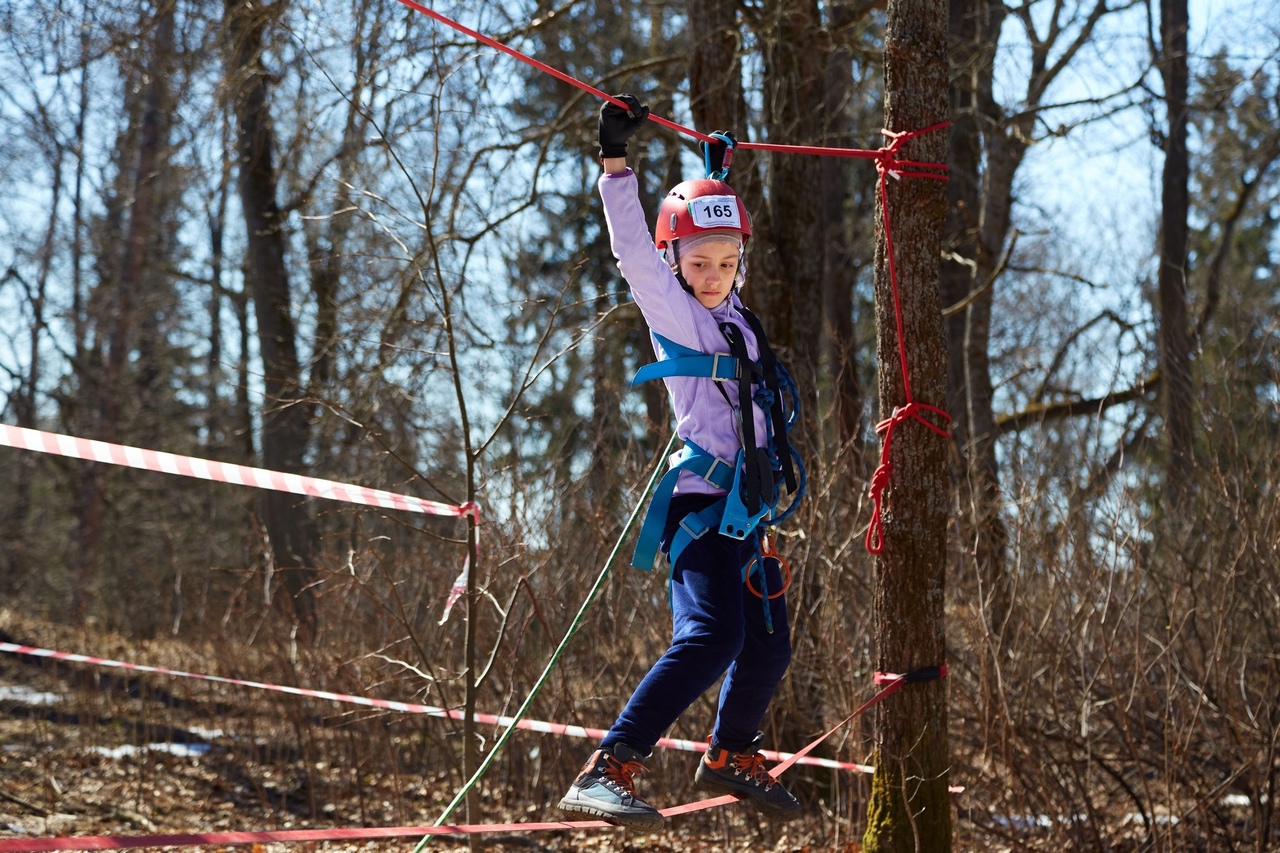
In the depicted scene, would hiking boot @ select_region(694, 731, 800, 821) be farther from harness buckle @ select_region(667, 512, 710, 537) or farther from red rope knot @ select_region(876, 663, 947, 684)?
harness buckle @ select_region(667, 512, 710, 537)

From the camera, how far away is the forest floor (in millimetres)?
6914

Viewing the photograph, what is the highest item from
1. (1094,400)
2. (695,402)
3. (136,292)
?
(136,292)

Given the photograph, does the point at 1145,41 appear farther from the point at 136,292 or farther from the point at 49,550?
the point at 49,550

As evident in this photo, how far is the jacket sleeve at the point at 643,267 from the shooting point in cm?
342

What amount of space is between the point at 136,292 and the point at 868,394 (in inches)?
521

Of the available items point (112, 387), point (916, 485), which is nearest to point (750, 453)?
point (916, 485)

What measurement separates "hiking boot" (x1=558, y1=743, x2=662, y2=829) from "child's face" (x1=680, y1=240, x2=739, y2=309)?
1.39 metres

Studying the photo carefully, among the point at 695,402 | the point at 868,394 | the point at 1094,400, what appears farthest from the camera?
the point at 1094,400

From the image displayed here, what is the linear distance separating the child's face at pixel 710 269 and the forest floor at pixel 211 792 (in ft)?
9.97

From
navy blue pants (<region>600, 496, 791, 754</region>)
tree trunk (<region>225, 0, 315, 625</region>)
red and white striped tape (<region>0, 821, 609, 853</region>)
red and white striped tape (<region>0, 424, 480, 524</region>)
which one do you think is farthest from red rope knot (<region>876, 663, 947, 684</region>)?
tree trunk (<region>225, 0, 315, 625</region>)

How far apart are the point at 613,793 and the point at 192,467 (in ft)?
6.67

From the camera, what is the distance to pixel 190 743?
360 inches

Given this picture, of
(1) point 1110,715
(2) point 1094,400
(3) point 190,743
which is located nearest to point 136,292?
(3) point 190,743

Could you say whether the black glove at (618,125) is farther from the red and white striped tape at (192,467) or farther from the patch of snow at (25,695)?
the patch of snow at (25,695)
